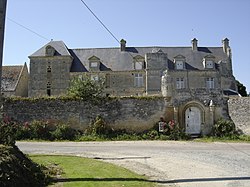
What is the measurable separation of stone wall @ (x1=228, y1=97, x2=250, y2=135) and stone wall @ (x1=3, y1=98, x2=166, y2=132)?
454 cm

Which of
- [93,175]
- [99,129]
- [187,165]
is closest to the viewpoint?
[93,175]

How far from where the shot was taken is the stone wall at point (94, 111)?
19.5 metres

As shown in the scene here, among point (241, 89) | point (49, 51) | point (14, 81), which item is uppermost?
point (49, 51)

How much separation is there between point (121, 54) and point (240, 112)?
19219 mm

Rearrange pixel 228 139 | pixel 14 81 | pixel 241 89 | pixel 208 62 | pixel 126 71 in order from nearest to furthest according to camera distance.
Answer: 1. pixel 228 139
2. pixel 126 71
3. pixel 14 81
4. pixel 208 62
5. pixel 241 89

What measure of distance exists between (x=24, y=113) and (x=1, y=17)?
1324cm

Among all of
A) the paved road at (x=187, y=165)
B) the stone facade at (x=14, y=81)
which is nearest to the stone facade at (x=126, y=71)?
the stone facade at (x=14, y=81)

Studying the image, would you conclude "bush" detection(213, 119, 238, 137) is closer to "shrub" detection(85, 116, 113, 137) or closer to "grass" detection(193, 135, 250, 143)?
"grass" detection(193, 135, 250, 143)

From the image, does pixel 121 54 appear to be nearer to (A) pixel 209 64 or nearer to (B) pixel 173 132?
(A) pixel 209 64

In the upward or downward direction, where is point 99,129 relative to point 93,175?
upward

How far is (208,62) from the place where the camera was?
34625 mm

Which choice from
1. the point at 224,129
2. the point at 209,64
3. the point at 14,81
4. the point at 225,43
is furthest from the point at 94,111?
the point at 225,43

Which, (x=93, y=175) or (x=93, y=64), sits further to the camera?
(x=93, y=64)

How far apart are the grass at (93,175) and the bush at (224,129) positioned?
11.3 metres
